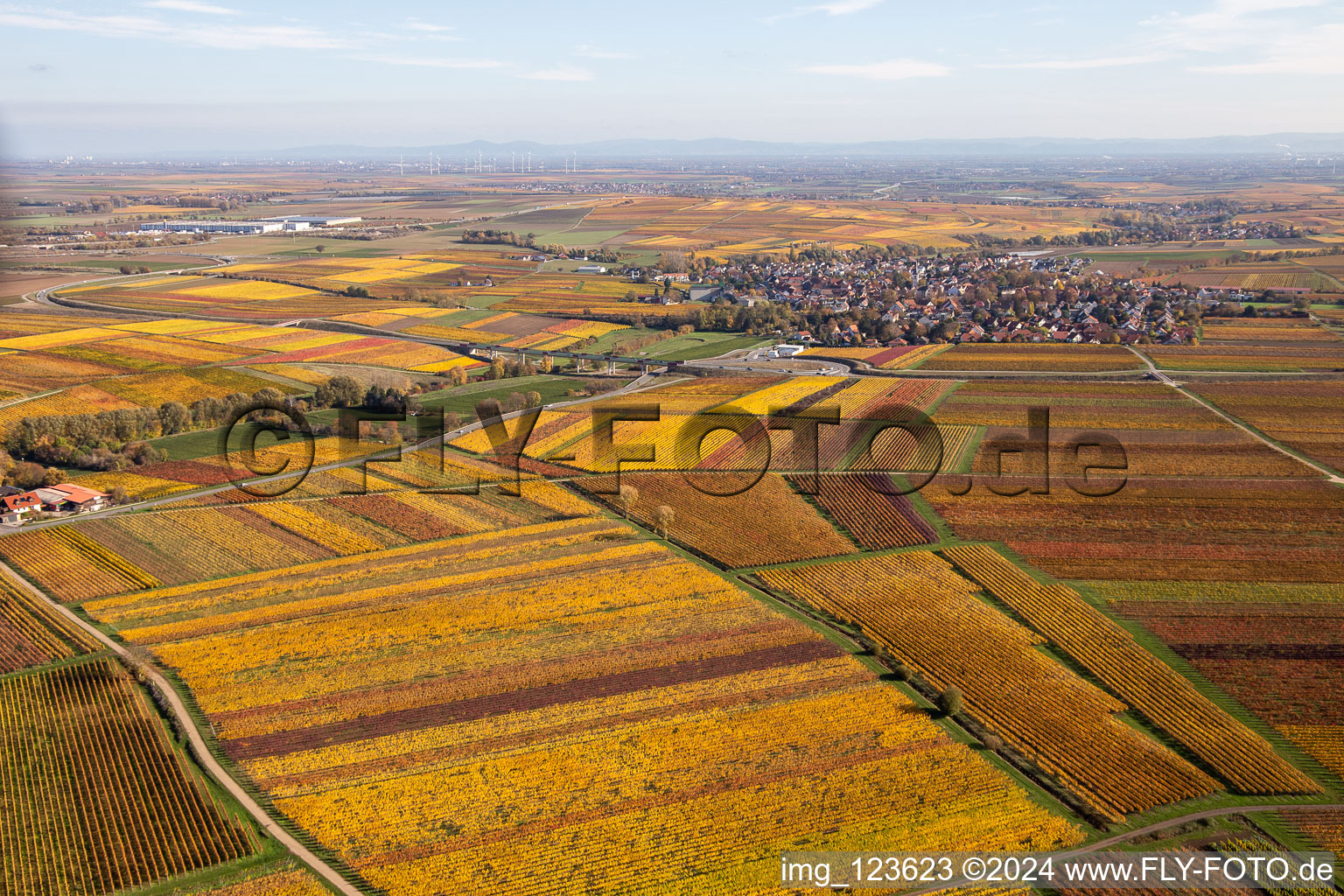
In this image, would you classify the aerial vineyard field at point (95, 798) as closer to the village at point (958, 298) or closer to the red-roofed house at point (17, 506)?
the red-roofed house at point (17, 506)

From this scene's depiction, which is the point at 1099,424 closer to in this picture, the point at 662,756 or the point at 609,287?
the point at 662,756

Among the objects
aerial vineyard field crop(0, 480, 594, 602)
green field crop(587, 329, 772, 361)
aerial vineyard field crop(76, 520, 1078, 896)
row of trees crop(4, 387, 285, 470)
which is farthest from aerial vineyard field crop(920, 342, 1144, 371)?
row of trees crop(4, 387, 285, 470)

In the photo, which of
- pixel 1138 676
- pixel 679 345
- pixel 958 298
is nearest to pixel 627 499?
pixel 1138 676

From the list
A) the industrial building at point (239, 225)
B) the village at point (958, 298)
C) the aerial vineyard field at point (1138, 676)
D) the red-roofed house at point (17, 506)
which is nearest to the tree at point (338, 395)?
the red-roofed house at point (17, 506)

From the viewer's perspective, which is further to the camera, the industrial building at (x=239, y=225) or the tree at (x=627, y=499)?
the industrial building at (x=239, y=225)

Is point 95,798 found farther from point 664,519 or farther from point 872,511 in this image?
point 872,511

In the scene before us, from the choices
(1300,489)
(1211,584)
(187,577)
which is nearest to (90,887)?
(187,577)

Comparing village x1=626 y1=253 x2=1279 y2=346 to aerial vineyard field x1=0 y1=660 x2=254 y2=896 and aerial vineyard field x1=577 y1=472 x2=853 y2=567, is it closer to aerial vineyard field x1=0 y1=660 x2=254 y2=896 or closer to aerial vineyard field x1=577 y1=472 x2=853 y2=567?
aerial vineyard field x1=577 y1=472 x2=853 y2=567
